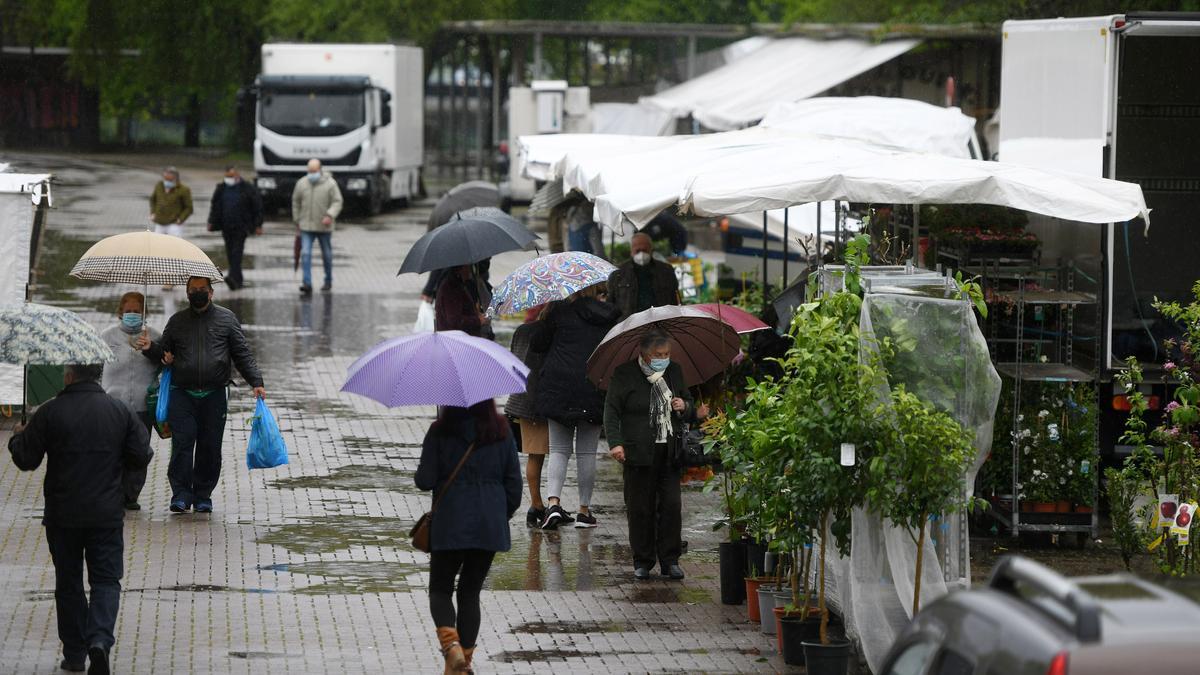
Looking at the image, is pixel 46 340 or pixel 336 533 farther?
pixel 336 533

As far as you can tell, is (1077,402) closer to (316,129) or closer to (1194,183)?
(1194,183)

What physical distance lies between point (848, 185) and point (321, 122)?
89.6ft

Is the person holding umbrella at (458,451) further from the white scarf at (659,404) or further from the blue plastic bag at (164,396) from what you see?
the blue plastic bag at (164,396)

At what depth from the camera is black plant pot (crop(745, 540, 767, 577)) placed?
9.16 meters

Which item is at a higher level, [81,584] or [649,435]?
[649,435]

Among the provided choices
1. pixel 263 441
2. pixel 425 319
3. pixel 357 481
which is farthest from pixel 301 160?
pixel 263 441

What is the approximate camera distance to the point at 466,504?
7254 millimetres

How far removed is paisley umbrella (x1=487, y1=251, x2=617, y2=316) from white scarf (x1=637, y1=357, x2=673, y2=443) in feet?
3.45

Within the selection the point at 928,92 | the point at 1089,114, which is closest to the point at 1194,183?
the point at 1089,114

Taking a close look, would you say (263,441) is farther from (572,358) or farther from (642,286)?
(642,286)

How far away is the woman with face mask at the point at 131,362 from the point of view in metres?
11.2

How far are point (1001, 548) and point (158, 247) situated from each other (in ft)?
19.7

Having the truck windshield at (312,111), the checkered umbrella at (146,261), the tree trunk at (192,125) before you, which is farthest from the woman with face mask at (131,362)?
the tree trunk at (192,125)

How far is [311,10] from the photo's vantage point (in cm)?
4853
